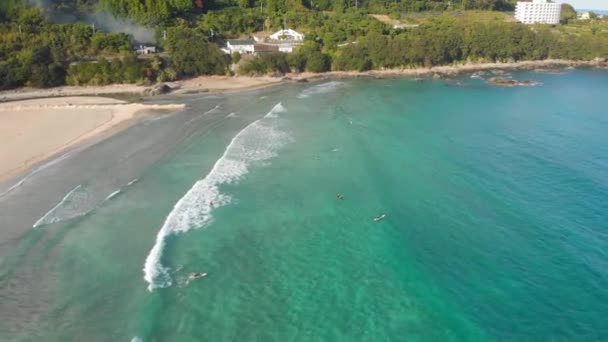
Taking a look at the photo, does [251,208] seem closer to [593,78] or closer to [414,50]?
[414,50]

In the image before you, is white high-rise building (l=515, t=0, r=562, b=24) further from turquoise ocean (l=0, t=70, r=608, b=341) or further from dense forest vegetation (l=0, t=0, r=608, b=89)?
turquoise ocean (l=0, t=70, r=608, b=341)

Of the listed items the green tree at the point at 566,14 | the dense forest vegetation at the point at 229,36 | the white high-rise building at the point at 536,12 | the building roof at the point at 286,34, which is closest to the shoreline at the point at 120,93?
the dense forest vegetation at the point at 229,36

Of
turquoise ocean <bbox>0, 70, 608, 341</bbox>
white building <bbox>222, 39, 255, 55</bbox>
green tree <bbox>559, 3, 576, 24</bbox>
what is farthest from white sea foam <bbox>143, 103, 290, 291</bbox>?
green tree <bbox>559, 3, 576, 24</bbox>

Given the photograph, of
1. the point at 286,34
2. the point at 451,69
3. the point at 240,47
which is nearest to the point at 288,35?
the point at 286,34

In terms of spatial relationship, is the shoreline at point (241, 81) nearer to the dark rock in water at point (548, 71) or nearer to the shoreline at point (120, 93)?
the shoreline at point (120, 93)

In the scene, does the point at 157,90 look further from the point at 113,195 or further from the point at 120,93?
the point at 113,195

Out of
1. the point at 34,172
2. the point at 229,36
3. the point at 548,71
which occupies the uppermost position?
the point at 229,36
